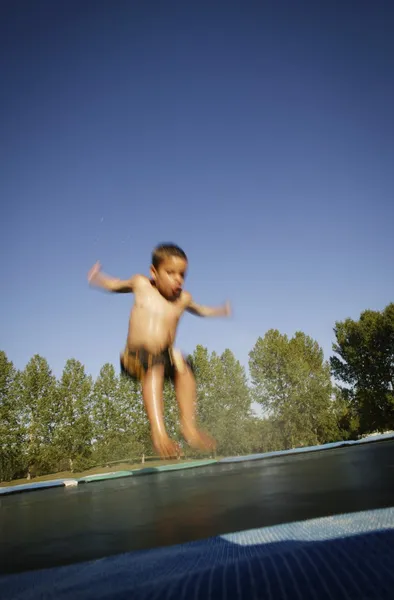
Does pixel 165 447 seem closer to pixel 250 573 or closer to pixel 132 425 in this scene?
pixel 250 573

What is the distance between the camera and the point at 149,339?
140 centimetres

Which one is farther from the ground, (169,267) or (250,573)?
(169,267)

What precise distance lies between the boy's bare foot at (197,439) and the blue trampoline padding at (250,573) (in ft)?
2.90

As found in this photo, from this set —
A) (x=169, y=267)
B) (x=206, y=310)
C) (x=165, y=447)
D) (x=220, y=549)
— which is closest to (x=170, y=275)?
(x=169, y=267)

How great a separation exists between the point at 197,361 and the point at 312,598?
1298 centimetres

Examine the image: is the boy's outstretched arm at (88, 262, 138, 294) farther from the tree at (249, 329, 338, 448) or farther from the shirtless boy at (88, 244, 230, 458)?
the tree at (249, 329, 338, 448)

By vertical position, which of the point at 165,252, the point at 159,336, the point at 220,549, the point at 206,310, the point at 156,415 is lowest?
the point at 220,549

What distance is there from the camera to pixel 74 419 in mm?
11734

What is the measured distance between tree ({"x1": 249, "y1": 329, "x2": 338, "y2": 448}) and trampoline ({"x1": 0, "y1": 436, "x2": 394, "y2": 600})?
12068 millimetres

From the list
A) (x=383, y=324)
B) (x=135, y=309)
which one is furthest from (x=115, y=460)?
(x=135, y=309)

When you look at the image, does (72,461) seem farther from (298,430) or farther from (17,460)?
(298,430)

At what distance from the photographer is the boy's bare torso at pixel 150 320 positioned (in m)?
1.41

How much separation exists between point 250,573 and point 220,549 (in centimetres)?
23

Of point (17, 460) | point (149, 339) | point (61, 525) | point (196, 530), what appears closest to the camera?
point (196, 530)
